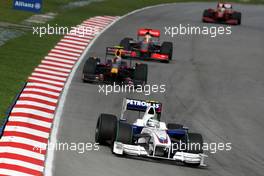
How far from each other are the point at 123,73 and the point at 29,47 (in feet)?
25.0

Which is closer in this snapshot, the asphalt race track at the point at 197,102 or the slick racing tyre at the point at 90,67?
the asphalt race track at the point at 197,102

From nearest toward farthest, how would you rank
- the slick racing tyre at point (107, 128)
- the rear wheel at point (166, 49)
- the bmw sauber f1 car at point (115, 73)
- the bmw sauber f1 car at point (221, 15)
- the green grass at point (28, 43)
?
1. the slick racing tyre at point (107, 128)
2. the green grass at point (28, 43)
3. the bmw sauber f1 car at point (115, 73)
4. the rear wheel at point (166, 49)
5. the bmw sauber f1 car at point (221, 15)

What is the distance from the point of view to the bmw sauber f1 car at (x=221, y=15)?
5147 cm

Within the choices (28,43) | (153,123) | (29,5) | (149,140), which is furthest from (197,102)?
(29,5)

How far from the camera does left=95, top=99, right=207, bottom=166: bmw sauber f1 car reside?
21.1m

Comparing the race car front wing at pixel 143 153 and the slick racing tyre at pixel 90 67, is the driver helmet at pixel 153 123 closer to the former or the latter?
the race car front wing at pixel 143 153

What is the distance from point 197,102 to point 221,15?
22.2 metres

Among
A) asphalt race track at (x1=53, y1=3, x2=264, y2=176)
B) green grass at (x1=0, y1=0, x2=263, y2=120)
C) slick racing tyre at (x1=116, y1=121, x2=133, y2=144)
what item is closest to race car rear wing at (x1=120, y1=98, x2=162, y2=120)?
asphalt race track at (x1=53, y1=3, x2=264, y2=176)

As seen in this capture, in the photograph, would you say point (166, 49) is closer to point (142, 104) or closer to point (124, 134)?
point (142, 104)

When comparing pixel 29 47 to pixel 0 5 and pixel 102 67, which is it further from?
pixel 0 5

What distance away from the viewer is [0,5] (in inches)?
1921

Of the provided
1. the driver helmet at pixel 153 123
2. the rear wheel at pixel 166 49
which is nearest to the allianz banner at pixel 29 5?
the rear wheel at pixel 166 49

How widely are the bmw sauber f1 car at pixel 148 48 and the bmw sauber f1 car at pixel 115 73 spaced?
5.07 m

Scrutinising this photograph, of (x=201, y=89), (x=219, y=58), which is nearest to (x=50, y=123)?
(x=201, y=89)
